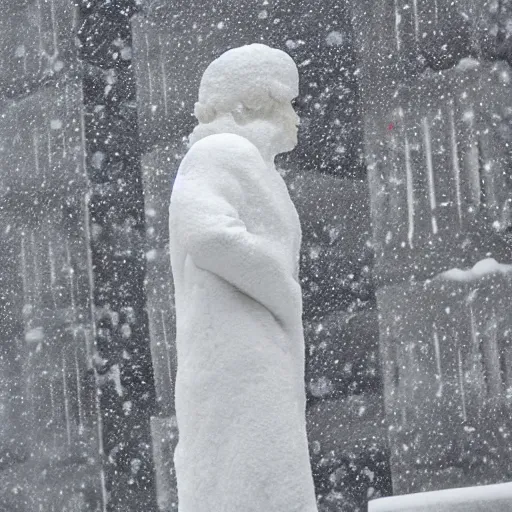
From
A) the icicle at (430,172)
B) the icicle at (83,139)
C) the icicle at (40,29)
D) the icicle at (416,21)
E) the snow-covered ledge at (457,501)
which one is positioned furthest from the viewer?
the icicle at (40,29)

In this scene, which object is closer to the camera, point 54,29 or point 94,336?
point 94,336

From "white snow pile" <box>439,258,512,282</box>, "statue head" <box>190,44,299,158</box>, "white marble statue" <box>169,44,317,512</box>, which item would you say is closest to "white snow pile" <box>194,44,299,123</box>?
"statue head" <box>190,44,299,158</box>

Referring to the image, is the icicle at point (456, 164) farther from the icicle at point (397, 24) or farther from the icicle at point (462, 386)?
the icicle at point (462, 386)

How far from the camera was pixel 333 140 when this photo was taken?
28.8 feet

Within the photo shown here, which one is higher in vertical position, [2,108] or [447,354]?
[2,108]

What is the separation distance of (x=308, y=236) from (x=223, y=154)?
11.2 ft

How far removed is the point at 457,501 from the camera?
249 inches

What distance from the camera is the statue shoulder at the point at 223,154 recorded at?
17.3 feet

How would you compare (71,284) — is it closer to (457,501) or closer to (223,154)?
(457,501)

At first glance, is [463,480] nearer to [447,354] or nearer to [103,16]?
[447,354]

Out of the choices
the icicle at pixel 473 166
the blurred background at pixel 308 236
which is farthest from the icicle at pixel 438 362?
the icicle at pixel 473 166

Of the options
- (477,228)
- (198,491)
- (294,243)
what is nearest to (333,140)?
(477,228)

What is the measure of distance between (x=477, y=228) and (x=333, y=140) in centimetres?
119

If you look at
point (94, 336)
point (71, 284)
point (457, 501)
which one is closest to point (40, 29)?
point (71, 284)
